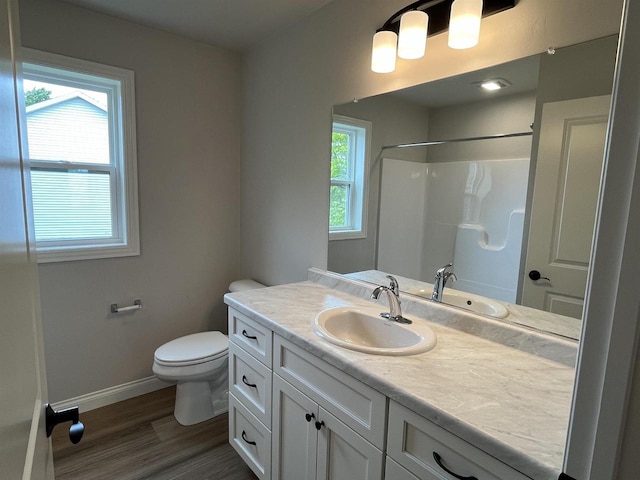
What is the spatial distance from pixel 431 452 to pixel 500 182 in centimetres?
96

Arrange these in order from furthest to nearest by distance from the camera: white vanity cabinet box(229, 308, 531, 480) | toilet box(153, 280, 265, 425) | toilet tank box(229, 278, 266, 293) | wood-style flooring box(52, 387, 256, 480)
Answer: toilet tank box(229, 278, 266, 293), toilet box(153, 280, 265, 425), wood-style flooring box(52, 387, 256, 480), white vanity cabinet box(229, 308, 531, 480)

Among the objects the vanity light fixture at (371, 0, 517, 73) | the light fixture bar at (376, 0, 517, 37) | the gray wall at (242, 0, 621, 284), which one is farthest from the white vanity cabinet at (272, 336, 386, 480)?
the light fixture bar at (376, 0, 517, 37)

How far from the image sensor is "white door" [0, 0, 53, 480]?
45 cm

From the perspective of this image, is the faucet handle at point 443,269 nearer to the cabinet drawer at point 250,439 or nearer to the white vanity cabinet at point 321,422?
the white vanity cabinet at point 321,422

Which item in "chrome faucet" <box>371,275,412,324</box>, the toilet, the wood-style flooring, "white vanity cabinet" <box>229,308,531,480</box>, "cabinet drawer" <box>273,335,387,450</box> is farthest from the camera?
the toilet

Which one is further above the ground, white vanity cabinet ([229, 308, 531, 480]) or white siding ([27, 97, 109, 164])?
white siding ([27, 97, 109, 164])

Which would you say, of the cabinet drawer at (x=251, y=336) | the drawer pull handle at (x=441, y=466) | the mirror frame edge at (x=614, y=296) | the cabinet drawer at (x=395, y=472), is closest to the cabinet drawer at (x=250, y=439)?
the cabinet drawer at (x=251, y=336)

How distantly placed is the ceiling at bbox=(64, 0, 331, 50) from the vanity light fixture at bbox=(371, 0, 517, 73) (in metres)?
0.59

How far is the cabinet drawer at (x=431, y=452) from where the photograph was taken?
2.54 feet

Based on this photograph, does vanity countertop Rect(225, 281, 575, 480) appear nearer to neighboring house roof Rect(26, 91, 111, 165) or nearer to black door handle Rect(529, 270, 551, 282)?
black door handle Rect(529, 270, 551, 282)

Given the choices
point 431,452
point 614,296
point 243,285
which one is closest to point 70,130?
point 243,285

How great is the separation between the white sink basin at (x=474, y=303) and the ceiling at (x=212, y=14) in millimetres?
1651

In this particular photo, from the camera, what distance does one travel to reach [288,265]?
2355 millimetres

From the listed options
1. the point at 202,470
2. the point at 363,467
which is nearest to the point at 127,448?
the point at 202,470
